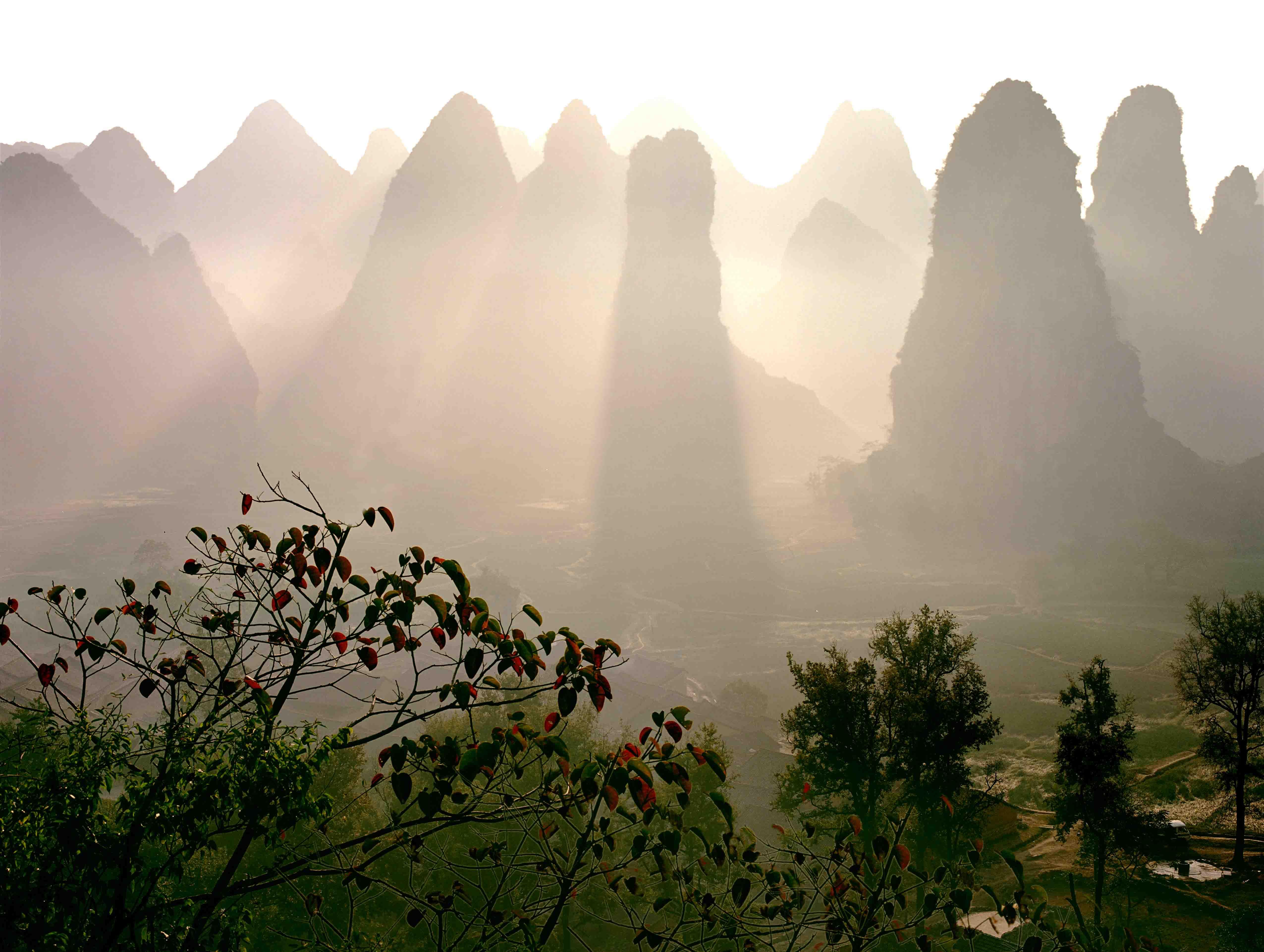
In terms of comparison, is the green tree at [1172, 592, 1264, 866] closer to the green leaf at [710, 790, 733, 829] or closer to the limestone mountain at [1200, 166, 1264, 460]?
the green leaf at [710, 790, 733, 829]

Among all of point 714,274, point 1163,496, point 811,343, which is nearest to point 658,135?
point 811,343

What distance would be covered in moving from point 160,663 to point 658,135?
20516 centimetres

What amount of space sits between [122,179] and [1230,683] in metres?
214

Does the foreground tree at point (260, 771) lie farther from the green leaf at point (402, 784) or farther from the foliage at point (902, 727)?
the foliage at point (902, 727)

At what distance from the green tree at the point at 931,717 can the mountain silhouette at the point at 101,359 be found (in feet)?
278

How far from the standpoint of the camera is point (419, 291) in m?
107

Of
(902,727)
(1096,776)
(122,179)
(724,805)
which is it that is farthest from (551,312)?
(122,179)

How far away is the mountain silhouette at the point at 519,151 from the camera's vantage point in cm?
17375

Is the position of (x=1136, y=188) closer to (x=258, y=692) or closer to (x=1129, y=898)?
(x=1129, y=898)

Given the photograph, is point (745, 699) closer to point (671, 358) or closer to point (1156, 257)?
point (671, 358)

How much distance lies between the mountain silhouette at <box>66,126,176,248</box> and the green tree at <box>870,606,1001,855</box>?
194 metres

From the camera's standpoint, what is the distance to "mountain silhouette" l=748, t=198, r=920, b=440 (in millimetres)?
148625

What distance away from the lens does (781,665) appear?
37781mm

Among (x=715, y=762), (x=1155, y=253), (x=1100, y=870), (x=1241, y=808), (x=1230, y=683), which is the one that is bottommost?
(x=1100, y=870)
